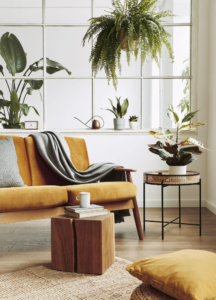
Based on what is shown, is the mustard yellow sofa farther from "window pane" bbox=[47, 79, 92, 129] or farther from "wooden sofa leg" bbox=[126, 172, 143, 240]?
"window pane" bbox=[47, 79, 92, 129]

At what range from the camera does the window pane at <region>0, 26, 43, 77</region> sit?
4059 mm

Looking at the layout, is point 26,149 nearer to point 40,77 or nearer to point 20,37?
point 40,77

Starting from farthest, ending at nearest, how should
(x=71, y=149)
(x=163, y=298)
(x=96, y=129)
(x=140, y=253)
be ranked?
(x=96, y=129) → (x=71, y=149) → (x=140, y=253) → (x=163, y=298)

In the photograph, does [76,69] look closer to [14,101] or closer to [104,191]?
[14,101]

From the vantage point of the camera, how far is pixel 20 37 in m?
4.06

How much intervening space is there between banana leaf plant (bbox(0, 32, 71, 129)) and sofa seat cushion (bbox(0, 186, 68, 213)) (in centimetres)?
189

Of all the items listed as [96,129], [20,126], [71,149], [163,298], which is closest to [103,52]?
[71,149]

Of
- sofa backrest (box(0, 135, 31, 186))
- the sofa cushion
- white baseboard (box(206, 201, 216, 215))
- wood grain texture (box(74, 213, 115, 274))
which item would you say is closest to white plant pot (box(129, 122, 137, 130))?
white baseboard (box(206, 201, 216, 215))

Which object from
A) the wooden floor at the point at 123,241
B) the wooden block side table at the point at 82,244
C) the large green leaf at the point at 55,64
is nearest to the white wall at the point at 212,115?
the wooden floor at the point at 123,241

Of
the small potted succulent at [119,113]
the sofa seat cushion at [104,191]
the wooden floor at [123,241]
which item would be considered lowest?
the wooden floor at [123,241]

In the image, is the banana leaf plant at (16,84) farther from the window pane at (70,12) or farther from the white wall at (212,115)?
the white wall at (212,115)

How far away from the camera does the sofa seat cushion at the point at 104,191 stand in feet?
7.93

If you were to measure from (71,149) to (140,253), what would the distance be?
1.26 meters

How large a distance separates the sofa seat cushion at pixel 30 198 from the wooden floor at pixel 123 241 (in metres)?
0.33
